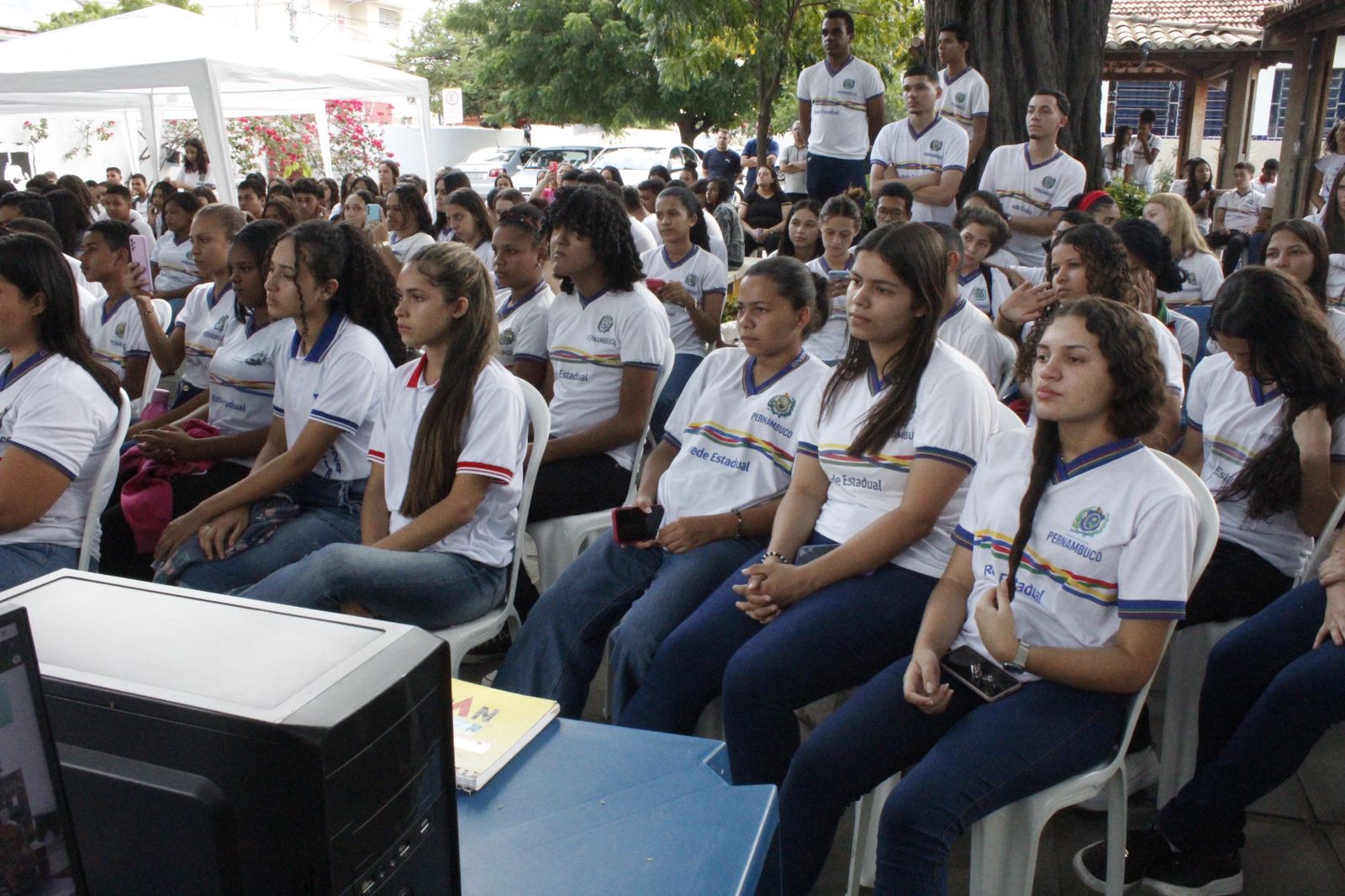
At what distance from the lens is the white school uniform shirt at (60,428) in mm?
2826

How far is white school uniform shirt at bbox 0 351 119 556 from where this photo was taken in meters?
2.83

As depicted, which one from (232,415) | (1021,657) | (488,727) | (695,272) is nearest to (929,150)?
(695,272)

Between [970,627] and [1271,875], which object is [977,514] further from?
[1271,875]

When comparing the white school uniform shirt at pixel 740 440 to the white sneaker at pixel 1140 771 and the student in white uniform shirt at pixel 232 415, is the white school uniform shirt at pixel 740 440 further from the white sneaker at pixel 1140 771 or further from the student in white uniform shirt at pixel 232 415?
the student in white uniform shirt at pixel 232 415

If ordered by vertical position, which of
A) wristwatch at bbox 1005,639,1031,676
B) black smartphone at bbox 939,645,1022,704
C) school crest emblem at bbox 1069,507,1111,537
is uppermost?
school crest emblem at bbox 1069,507,1111,537

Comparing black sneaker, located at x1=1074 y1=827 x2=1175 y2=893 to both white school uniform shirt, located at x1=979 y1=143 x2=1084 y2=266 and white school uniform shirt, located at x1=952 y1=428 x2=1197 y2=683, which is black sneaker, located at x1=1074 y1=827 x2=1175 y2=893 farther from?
white school uniform shirt, located at x1=979 y1=143 x2=1084 y2=266

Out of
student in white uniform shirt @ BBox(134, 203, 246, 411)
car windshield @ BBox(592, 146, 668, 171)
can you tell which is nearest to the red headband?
student in white uniform shirt @ BBox(134, 203, 246, 411)

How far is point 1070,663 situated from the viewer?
1.99 metres

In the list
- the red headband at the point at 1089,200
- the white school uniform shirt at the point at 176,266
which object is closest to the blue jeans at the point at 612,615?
the red headband at the point at 1089,200

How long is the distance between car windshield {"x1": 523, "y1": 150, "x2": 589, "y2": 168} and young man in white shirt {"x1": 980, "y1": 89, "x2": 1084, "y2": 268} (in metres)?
16.2

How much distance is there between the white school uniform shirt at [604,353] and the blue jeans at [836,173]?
356 centimetres

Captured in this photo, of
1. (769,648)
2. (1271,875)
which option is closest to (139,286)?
(769,648)

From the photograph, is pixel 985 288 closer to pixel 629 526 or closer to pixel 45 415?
pixel 629 526

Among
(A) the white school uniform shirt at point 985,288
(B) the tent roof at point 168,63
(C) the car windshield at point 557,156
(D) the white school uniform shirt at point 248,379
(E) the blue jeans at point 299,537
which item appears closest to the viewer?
(E) the blue jeans at point 299,537
